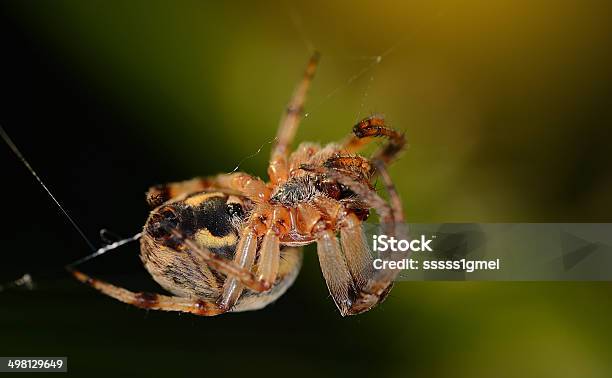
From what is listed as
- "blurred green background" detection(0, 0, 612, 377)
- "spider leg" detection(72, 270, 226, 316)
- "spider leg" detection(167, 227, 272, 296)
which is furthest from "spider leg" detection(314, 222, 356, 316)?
"blurred green background" detection(0, 0, 612, 377)

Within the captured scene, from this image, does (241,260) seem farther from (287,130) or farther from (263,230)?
(287,130)

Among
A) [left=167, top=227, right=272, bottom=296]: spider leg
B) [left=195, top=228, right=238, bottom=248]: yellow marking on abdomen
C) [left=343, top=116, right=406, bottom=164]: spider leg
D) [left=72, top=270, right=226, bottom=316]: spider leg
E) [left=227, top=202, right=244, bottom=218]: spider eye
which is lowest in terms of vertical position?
[left=72, top=270, right=226, bottom=316]: spider leg

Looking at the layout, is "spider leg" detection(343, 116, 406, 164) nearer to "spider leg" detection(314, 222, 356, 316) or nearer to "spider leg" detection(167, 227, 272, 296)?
"spider leg" detection(314, 222, 356, 316)

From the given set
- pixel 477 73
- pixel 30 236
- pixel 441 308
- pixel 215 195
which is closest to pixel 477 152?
pixel 477 73

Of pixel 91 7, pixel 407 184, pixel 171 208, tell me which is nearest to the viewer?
pixel 171 208

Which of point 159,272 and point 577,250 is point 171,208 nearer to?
point 159,272

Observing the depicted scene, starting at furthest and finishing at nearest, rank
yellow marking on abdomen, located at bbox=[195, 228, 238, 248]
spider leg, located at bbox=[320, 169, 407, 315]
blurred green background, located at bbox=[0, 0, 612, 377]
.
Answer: blurred green background, located at bbox=[0, 0, 612, 377]
yellow marking on abdomen, located at bbox=[195, 228, 238, 248]
spider leg, located at bbox=[320, 169, 407, 315]

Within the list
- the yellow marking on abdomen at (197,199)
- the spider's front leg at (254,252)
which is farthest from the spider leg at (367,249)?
the yellow marking on abdomen at (197,199)
